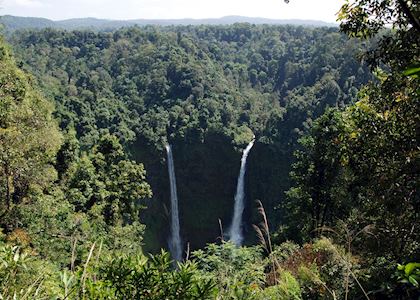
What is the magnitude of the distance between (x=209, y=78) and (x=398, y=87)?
33.6 m

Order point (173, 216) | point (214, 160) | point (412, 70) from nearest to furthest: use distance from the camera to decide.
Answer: point (412, 70), point (173, 216), point (214, 160)

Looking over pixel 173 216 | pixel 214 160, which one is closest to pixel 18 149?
pixel 173 216

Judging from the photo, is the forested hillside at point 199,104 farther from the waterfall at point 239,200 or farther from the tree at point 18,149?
the tree at point 18,149

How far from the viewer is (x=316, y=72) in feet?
118

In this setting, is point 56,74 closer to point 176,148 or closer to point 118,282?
point 176,148

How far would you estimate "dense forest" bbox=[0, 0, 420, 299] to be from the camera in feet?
9.34

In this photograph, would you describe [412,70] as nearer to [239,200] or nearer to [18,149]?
[18,149]

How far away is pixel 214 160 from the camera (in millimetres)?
29969

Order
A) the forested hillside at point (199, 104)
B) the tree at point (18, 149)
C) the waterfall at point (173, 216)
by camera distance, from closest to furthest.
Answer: the tree at point (18, 149) → the waterfall at point (173, 216) → the forested hillside at point (199, 104)

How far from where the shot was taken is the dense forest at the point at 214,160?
2.85m

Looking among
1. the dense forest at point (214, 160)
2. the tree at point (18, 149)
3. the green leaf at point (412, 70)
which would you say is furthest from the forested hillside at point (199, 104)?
the green leaf at point (412, 70)

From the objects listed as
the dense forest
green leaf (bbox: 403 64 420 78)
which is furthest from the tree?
green leaf (bbox: 403 64 420 78)

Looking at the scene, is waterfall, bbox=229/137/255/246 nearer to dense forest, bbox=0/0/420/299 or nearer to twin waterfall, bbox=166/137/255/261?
twin waterfall, bbox=166/137/255/261

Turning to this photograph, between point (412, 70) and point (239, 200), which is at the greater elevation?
point (412, 70)
